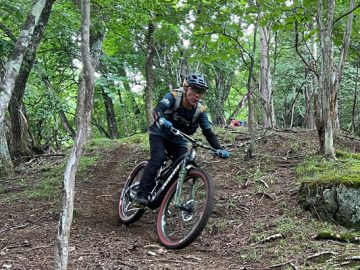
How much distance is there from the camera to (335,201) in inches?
203

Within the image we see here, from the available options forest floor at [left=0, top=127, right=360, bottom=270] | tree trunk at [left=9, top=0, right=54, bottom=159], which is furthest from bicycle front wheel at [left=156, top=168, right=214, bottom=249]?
tree trunk at [left=9, top=0, right=54, bottom=159]

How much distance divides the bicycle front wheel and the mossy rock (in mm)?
1654

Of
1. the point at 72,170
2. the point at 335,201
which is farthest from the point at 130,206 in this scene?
the point at 335,201

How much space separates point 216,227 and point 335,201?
170 centimetres

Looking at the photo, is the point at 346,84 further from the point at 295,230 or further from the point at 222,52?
the point at 295,230

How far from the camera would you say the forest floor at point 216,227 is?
4.29 meters

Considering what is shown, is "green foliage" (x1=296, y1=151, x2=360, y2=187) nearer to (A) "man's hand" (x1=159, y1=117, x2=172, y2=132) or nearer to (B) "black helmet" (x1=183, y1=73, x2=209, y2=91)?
(B) "black helmet" (x1=183, y1=73, x2=209, y2=91)

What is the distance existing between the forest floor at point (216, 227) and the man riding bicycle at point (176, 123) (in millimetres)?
884

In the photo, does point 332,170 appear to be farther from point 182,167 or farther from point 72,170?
A: point 72,170

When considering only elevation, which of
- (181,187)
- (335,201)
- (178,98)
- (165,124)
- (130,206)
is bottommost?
(130,206)

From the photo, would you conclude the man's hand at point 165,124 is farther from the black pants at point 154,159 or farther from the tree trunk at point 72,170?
the tree trunk at point 72,170

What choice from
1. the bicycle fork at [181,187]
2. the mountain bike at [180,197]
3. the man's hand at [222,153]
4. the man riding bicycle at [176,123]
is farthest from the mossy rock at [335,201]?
the bicycle fork at [181,187]

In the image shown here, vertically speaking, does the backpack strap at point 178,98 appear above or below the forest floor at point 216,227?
above

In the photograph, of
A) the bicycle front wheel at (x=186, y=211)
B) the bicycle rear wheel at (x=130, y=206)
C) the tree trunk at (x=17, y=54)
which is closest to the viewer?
the bicycle front wheel at (x=186, y=211)
